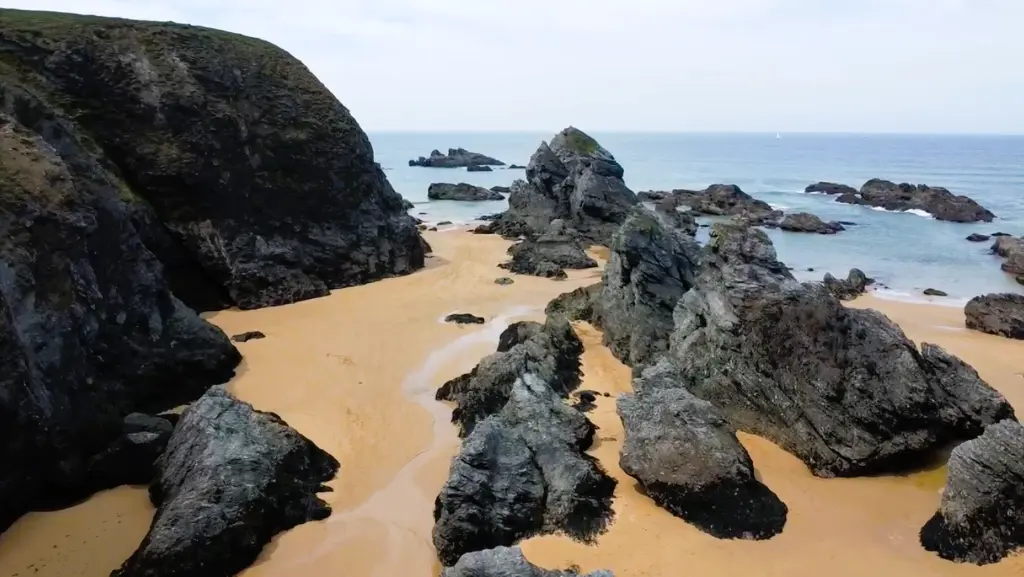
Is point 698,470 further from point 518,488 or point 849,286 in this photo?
point 849,286

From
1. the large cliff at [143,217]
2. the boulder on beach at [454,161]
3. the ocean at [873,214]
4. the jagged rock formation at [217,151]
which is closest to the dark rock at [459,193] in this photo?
the ocean at [873,214]

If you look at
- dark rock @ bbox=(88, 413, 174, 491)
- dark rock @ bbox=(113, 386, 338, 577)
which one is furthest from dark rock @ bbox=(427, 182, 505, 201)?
dark rock @ bbox=(88, 413, 174, 491)

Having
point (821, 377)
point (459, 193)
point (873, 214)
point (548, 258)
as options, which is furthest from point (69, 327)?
point (873, 214)

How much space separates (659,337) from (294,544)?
40.1ft

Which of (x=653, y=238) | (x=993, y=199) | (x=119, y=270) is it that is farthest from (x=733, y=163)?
(x=119, y=270)

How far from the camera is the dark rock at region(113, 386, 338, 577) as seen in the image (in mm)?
10680

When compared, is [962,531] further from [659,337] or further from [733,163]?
[733,163]

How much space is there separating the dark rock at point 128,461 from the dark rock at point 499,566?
7.75 meters

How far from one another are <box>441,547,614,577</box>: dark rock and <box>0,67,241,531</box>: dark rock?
8555 mm

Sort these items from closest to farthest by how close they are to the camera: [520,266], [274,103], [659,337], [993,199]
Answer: [659,337], [274,103], [520,266], [993,199]

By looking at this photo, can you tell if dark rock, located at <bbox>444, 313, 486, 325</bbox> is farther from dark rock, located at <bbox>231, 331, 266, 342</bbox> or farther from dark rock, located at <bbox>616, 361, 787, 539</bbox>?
dark rock, located at <bbox>616, 361, 787, 539</bbox>

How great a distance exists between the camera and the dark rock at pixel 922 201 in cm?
6207

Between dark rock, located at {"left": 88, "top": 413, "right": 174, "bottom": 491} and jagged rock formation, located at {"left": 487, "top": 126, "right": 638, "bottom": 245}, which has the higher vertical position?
jagged rock formation, located at {"left": 487, "top": 126, "right": 638, "bottom": 245}

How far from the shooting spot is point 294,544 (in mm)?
11727
